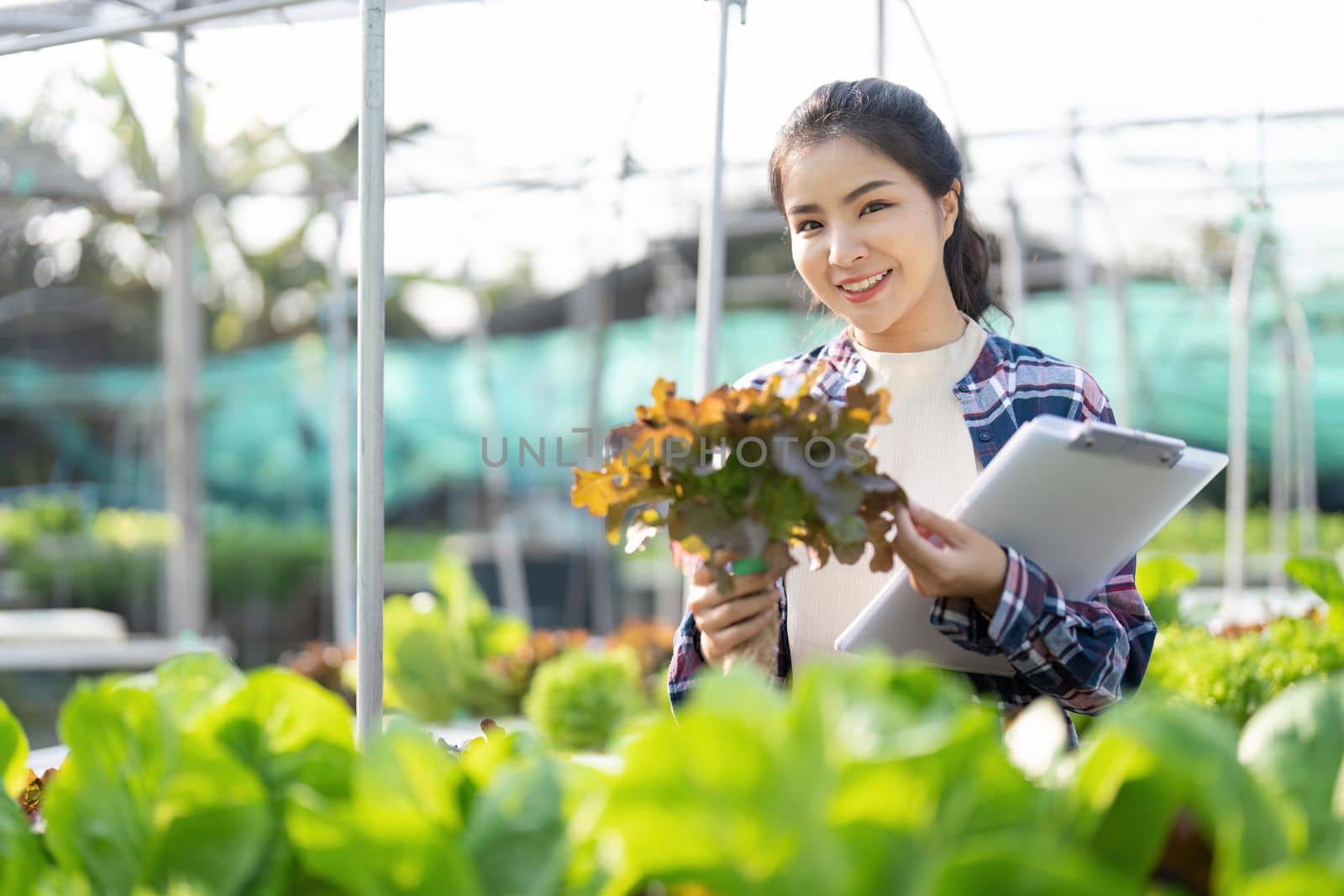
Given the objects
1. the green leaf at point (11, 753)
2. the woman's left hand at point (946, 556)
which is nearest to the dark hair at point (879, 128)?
the woman's left hand at point (946, 556)

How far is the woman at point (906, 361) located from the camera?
52.9 inches

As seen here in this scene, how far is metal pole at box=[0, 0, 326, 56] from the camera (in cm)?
177

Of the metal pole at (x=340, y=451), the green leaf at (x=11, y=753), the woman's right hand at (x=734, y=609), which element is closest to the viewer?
the green leaf at (x=11, y=753)

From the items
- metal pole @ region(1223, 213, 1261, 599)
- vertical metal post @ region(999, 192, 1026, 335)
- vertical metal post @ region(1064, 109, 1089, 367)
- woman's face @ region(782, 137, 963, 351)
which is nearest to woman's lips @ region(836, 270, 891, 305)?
woman's face @ region(782, 137, 963, 351)

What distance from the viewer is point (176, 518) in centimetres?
470

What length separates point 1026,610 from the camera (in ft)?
3.69

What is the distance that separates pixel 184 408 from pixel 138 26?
9.91 feet

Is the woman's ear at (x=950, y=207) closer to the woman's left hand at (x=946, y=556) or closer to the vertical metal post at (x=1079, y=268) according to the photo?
the woman's left hand at (x=946, y=556)

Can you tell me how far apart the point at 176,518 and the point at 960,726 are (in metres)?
4.50

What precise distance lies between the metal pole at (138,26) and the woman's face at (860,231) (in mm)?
799

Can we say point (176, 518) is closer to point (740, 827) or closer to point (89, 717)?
point (89, 717)

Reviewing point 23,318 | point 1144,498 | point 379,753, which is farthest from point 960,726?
point 23,318

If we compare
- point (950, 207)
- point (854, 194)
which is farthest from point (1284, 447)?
point (854, 194)

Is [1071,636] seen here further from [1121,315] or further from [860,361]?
[1121,315]
